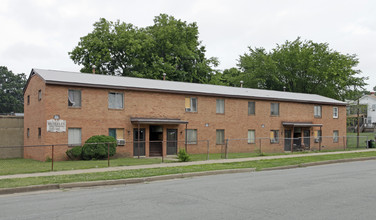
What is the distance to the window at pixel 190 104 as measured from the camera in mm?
30188

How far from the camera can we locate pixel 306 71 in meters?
53.1

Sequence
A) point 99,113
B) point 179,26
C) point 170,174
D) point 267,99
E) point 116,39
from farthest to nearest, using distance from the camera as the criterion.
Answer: point 179,26, point 116,39, point 267,99, point 99,113, point 170,174

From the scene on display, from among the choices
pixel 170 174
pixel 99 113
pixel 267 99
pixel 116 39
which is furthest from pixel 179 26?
pixel 170 174

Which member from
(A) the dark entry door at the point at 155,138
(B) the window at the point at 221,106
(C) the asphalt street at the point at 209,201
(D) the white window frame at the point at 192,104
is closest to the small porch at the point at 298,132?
(B) the window at the point at 221,106

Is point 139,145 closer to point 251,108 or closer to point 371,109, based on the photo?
point 251,108

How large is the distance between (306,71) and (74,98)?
37.4 metres

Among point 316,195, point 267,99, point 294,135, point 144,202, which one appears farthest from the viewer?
point 294,135

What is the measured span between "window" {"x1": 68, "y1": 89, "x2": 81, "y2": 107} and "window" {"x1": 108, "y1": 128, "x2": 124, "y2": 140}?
9.67 ft

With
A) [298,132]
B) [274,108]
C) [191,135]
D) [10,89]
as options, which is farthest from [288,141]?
[10,89]

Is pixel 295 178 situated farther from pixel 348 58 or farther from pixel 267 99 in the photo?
pixel 348 58

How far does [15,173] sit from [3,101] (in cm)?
6847

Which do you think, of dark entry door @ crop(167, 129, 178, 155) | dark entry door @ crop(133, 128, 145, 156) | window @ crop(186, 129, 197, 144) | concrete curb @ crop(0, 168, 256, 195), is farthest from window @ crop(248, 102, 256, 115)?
concrete curb @ crop(0, 168, 256, 195)

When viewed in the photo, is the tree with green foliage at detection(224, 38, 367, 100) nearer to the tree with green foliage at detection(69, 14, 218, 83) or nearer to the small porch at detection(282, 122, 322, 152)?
the tree with green foliage at detection(69, 14, 218, 83)

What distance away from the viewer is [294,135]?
125 feet
